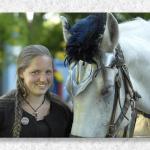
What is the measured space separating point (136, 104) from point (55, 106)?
0.28 m

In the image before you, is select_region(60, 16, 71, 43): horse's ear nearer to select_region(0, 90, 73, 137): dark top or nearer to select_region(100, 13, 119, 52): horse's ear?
select_region(100, 13, 119, 52): horse's ear

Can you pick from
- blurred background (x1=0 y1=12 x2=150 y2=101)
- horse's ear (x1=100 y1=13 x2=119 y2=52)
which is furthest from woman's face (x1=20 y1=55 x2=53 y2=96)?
blurred background (x1=0 y1=12 x2=150 y2=101)

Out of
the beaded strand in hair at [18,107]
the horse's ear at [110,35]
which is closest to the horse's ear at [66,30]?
the horse's ear at [110,35]

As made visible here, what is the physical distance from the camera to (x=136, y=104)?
1.91 meters

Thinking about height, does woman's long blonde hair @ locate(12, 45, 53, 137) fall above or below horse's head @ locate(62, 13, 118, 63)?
below

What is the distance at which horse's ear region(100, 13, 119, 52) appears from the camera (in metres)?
1.69

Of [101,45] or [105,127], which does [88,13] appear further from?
[105,127]

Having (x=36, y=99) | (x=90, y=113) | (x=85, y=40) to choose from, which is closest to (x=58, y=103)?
(x=36, y=99)

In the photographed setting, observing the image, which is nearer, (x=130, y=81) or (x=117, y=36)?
(x=117, y=36)

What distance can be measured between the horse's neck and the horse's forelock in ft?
0.46

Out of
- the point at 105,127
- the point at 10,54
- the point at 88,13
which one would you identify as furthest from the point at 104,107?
the point at 10,54

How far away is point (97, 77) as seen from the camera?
1.75 m

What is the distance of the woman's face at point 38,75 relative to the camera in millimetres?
1883

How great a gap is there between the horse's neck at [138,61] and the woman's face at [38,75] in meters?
0.27
